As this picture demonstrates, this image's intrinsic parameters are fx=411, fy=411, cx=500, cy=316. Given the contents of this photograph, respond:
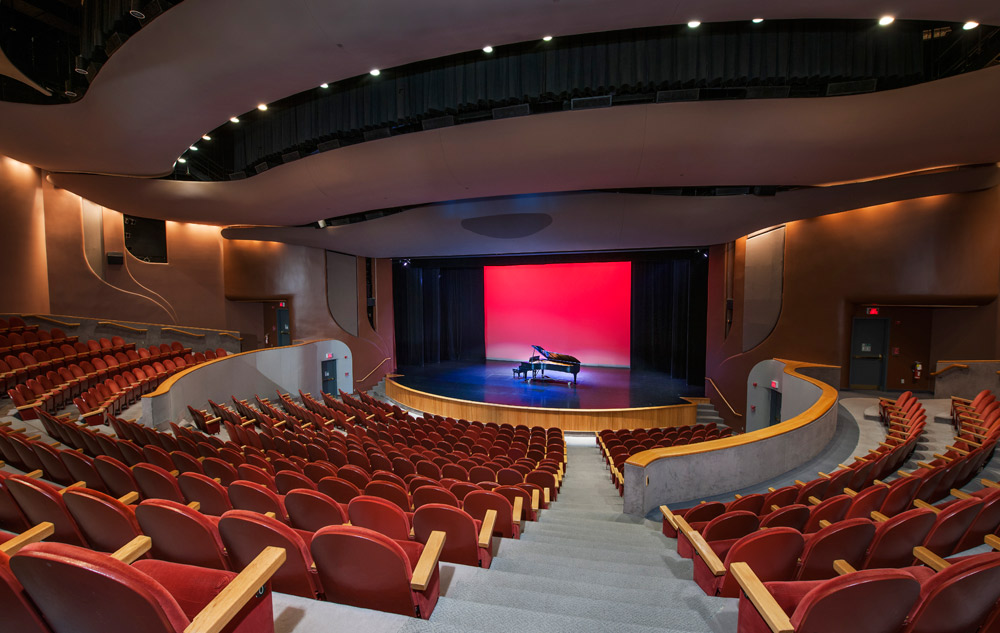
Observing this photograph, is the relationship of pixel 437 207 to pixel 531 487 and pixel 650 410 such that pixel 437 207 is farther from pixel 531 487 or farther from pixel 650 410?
pixel 531 487

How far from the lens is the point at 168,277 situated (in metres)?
13.3

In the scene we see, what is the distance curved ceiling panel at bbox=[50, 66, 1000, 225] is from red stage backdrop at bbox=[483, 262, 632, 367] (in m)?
8.79

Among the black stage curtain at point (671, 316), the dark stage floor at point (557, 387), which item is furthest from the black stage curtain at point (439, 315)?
the black stage curtain at point (671, 316)

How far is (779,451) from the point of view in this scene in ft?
16.6

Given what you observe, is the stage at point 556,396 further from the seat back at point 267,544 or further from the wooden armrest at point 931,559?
the seat back at point 267,544

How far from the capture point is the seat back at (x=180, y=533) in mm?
1647

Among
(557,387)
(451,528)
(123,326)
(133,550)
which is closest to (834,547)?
(451,528)

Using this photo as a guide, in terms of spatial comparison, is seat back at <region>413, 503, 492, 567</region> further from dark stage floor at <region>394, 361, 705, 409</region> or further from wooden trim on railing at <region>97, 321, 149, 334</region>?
wooden trim on railing at <region>97, 321, 149, 334</region>

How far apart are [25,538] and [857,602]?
308 cm

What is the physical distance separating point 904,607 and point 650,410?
1035 centimetres

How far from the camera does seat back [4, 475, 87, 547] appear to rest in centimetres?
195

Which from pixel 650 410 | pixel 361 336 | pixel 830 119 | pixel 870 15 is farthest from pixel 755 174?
pixel 361 336

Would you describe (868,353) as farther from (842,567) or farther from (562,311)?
(842,567)

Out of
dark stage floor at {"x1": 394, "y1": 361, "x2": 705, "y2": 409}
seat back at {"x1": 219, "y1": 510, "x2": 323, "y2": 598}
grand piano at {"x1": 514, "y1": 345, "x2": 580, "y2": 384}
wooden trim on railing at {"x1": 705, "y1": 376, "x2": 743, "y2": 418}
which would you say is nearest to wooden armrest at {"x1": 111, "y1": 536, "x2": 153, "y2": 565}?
seat back at {"x1": 219, "y1": 510, "x2": 323, "y2": 598}
